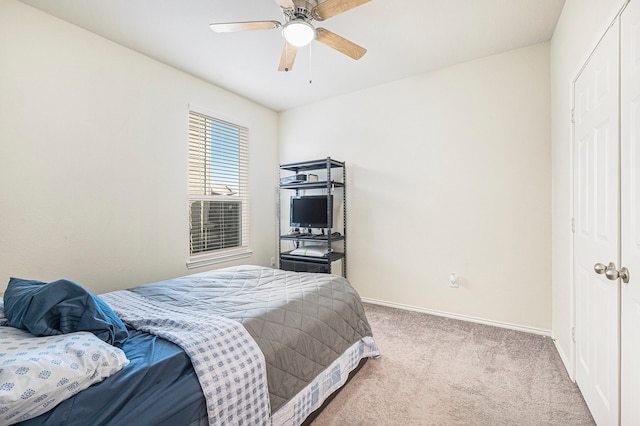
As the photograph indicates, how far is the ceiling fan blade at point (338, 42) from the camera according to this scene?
1.99 metres

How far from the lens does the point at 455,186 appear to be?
10.1ft

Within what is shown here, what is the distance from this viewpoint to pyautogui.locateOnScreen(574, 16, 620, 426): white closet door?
137 cm

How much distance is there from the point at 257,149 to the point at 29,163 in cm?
239

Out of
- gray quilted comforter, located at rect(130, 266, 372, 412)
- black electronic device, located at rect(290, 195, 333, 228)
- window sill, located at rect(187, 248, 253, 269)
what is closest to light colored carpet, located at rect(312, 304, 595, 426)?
gray quilted comforter, located at rect(130, 266, 372, 412)

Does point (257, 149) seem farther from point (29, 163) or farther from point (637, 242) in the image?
point (637, 242)

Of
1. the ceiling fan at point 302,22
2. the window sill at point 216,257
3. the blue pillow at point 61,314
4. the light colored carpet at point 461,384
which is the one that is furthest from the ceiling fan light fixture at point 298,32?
the window sill at point 216,257

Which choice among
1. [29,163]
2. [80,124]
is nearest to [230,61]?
[80,124]

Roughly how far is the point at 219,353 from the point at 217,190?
8.78ft

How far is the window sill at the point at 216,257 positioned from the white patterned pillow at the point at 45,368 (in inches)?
83.4

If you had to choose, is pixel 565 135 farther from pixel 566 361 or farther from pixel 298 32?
pixel 298 32

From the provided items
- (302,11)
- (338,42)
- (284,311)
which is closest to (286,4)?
(302,11)

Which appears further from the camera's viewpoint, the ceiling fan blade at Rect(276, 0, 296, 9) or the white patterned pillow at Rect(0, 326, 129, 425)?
the ceiling fan blade at Rect(276, 0, 296, 9)

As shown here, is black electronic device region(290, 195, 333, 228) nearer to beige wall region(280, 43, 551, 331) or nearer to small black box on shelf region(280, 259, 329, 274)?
beige wall region(280, 43, 551, 331)

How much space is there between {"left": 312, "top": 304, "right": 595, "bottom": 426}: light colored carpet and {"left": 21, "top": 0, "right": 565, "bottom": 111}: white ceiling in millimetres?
2686
